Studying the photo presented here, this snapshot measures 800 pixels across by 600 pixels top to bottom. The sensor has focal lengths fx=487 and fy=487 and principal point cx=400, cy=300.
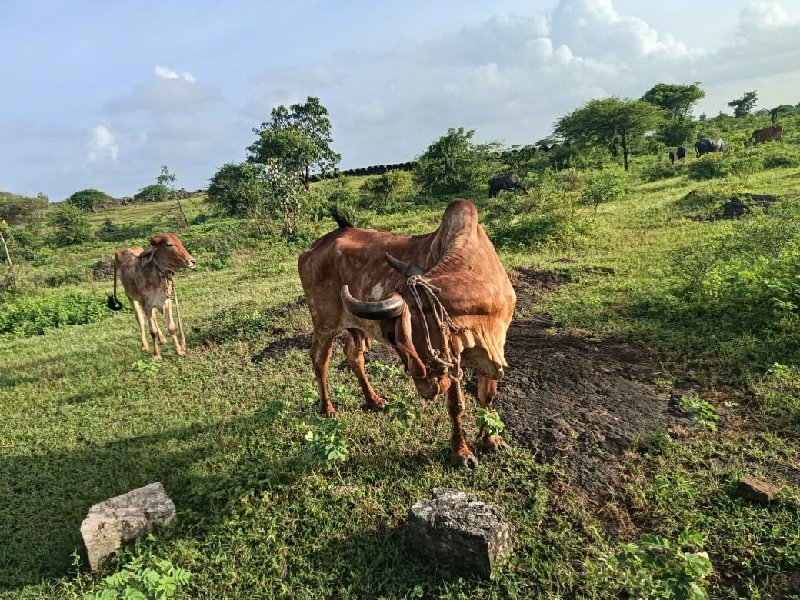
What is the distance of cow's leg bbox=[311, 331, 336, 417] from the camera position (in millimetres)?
6016

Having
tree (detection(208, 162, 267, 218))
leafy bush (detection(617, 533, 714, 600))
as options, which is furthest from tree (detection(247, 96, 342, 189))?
leafy bush (detection(617, 533, 714, 600))

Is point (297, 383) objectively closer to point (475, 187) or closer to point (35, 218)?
point (475, 187)

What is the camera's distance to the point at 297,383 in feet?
23.2

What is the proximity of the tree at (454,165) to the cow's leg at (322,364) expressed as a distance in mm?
24136

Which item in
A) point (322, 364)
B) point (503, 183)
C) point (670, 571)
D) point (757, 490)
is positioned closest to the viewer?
point (670, 571)

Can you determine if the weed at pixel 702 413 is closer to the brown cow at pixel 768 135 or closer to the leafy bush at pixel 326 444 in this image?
the leafy bush at pixel 326 444

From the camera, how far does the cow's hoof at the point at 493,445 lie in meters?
4.89

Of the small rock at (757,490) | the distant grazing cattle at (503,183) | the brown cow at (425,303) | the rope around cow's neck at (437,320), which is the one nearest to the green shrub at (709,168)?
Answer: the distant grazing cattle at (503,183)

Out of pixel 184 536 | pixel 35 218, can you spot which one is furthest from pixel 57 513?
pixel 35 218

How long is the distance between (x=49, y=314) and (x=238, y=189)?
50.8 feet

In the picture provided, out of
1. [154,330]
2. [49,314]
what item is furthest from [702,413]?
[49,314]

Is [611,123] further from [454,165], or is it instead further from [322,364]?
[322,364]

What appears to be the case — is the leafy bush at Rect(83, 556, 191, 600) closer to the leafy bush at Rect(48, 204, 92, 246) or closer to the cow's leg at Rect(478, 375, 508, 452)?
the cow's leg at Rect(478, 375, 508, 452)

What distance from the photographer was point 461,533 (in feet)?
11.8
